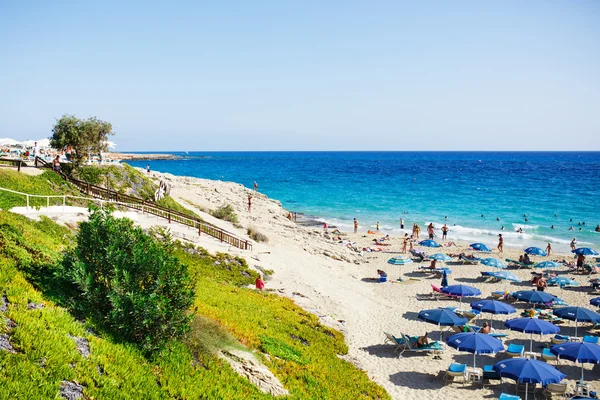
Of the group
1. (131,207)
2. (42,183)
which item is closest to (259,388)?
(131,207)

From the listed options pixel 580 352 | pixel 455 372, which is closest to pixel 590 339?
→ pixel 580 352

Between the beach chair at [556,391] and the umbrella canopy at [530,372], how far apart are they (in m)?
1.01

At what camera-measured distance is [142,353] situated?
364 inches

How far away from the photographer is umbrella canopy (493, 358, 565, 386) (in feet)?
47.1

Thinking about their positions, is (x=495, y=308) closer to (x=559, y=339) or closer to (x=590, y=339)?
(x=559, y=339)

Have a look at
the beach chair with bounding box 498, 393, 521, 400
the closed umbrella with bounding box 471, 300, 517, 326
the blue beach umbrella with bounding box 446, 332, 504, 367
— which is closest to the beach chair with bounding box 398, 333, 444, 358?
the blue beach umbrella with bounding box 446, 332, 504, 367

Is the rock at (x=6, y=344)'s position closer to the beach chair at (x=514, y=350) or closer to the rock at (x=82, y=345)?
the rock at (x=82, y=345)

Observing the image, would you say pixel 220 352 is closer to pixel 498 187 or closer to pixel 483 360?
pixel 483 360

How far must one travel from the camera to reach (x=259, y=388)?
10.4m

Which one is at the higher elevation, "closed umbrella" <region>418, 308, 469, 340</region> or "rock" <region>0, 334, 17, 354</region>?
"rock" <region>0, 334, 17, 354</region>

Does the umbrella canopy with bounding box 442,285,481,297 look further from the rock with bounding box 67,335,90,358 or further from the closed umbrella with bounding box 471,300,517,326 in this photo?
the rock with bounding box 67,335,90,358

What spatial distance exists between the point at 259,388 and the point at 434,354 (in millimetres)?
10500

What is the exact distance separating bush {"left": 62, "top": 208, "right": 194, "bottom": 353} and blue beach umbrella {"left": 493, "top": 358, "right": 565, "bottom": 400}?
36.7 feet

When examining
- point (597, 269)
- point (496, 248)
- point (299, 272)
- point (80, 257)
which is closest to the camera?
point (80, 257)
